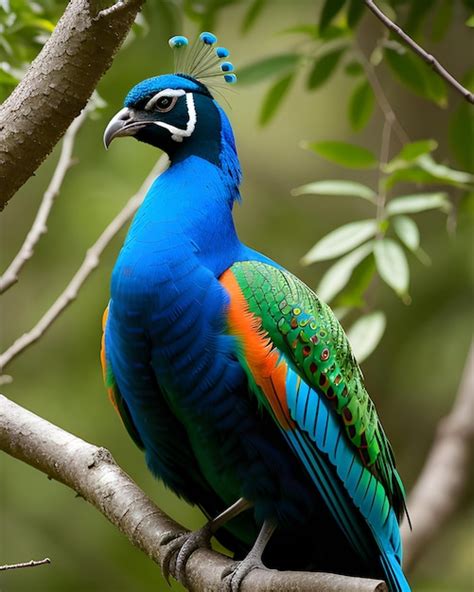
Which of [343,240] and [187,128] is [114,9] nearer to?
[187,128]

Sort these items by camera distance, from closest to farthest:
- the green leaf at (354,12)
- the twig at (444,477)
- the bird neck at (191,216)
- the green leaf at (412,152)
→ the bird neck at (191,216) → the green leaf at (354,12) → the green leaf at (412,152) → the twig at (444,477)

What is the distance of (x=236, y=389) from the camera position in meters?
2.55

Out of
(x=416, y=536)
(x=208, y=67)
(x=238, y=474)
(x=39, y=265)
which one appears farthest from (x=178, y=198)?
(x=39, y=265)

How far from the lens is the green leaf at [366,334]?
3694mm

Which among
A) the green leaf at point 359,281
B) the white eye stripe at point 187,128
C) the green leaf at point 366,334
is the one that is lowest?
the green leaf at point 366,334

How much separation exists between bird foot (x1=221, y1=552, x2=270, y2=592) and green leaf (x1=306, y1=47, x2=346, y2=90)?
2.04m

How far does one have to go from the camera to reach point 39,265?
20.8ft

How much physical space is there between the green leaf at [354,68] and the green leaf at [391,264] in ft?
2.35

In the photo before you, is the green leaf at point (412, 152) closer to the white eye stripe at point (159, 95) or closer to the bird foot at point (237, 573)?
the white eye stripe at point (159, 95)

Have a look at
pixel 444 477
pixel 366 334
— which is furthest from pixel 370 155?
pixel 444 477

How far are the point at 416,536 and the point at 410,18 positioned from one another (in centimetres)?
230

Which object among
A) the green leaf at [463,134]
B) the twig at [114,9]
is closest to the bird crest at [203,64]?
the twig at [114,9]

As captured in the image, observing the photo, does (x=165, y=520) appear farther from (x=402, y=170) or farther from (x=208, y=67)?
(x=402, y=170)

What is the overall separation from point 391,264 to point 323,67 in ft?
2.82
